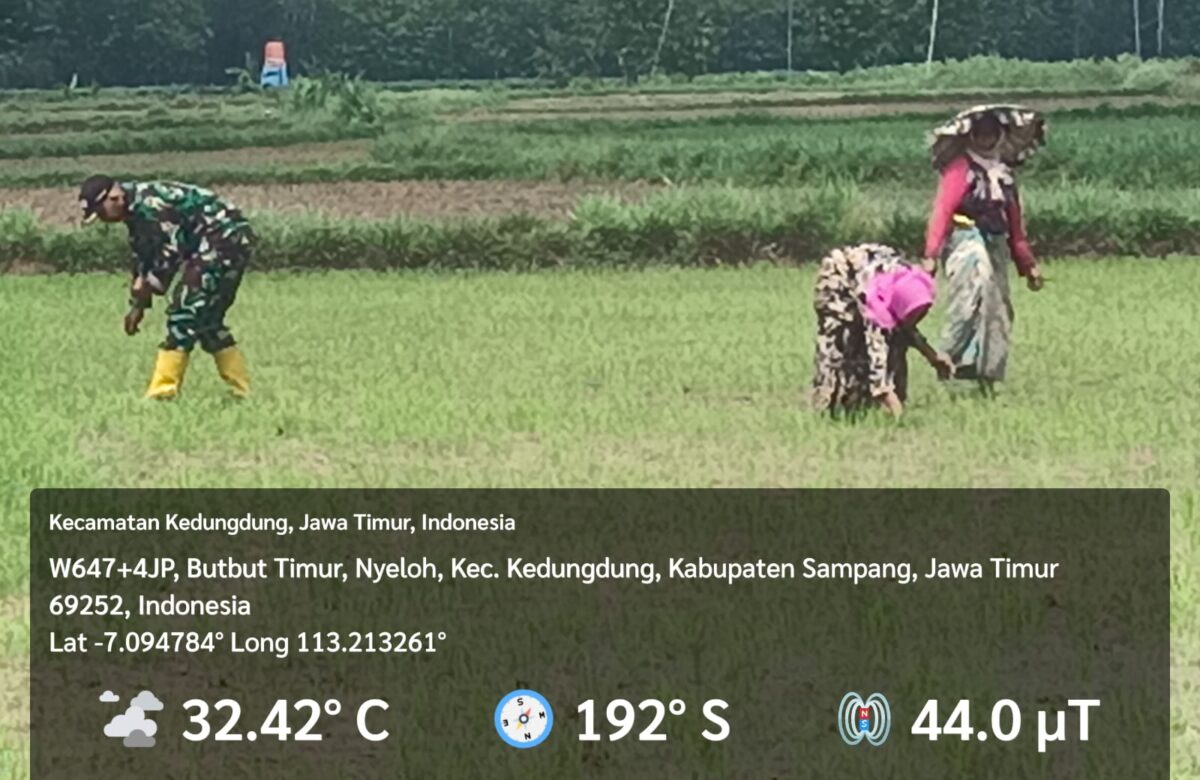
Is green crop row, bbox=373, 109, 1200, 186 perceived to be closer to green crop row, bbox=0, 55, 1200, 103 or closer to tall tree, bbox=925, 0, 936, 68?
green crop row, bbox=0, 55, 1200, 103

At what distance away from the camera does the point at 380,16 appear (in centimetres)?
3219

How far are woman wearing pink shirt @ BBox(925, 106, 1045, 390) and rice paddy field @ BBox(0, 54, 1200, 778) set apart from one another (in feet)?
1.17

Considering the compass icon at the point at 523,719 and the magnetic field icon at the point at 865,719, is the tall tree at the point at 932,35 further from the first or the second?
the compass icon at the point at 523,719

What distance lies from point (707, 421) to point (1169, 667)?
476 centimetres

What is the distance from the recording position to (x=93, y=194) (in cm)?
962

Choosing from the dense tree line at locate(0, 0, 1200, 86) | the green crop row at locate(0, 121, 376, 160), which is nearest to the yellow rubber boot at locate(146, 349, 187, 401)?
the green crop row at locate(0, 121, 376, 160)

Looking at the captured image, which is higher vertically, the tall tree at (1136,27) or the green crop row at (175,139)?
the tall tree at (1136,27)

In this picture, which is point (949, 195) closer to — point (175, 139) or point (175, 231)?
point (175, 231)

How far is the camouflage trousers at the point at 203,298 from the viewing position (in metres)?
10.2

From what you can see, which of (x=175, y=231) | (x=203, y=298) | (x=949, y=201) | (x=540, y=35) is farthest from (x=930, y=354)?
(x=540, y=35)

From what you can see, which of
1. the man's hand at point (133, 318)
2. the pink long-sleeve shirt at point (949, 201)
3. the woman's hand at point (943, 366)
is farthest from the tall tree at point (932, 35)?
the man's hand at point (133, 318)

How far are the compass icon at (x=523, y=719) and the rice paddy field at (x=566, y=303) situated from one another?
105 cm

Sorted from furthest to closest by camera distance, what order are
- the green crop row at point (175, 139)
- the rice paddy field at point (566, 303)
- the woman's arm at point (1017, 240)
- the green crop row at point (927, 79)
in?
1. the green crop row at point (927, 79)
2. the green crop row at point (175, 139)
3. the woman's arm at point (1017, 240)
4. the rice paddy field at point (566, 303)

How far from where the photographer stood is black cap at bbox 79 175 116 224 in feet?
31.5
